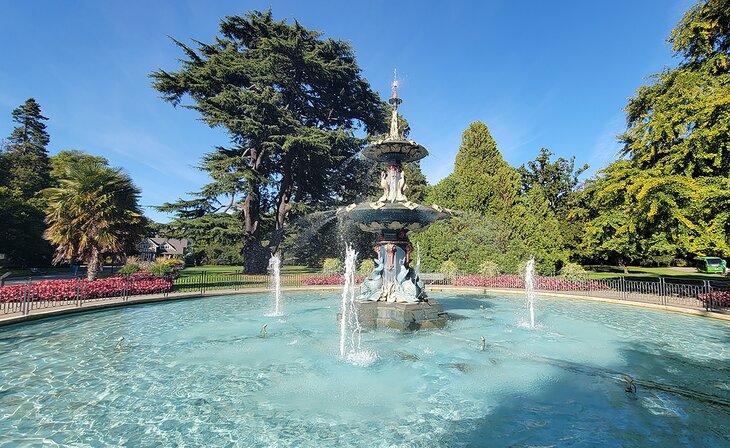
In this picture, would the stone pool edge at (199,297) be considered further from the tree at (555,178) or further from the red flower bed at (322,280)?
the tree at (555,178)

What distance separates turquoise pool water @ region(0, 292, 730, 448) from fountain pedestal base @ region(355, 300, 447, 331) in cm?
66

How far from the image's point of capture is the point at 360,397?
6902mm

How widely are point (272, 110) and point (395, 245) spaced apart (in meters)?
25.2

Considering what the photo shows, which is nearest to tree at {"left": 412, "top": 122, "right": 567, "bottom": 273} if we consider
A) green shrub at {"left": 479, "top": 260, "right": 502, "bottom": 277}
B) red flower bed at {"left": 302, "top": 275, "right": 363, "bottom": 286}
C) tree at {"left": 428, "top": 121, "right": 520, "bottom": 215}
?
tree at {"left": 428, "top": 121, "right": 520, "bottom": 215}

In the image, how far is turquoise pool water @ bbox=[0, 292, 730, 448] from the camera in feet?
18.2

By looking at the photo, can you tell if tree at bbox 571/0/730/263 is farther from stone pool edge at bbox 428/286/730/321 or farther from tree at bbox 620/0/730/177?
stone pool edge at bbox 428/286/730/321

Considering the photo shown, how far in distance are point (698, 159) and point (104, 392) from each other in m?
28.0

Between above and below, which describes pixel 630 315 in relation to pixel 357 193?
below

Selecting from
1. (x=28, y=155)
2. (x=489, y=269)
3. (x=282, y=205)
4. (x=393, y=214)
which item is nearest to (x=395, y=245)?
(x=393, y=214)

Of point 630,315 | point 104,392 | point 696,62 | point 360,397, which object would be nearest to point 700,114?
point 696,62

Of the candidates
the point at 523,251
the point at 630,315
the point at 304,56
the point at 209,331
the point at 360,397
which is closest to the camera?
the point at 360,397

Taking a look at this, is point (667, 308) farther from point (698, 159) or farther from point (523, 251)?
point (523, 251)

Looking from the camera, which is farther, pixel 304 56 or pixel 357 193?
pixel 357 193

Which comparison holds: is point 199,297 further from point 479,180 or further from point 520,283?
point 479,180
